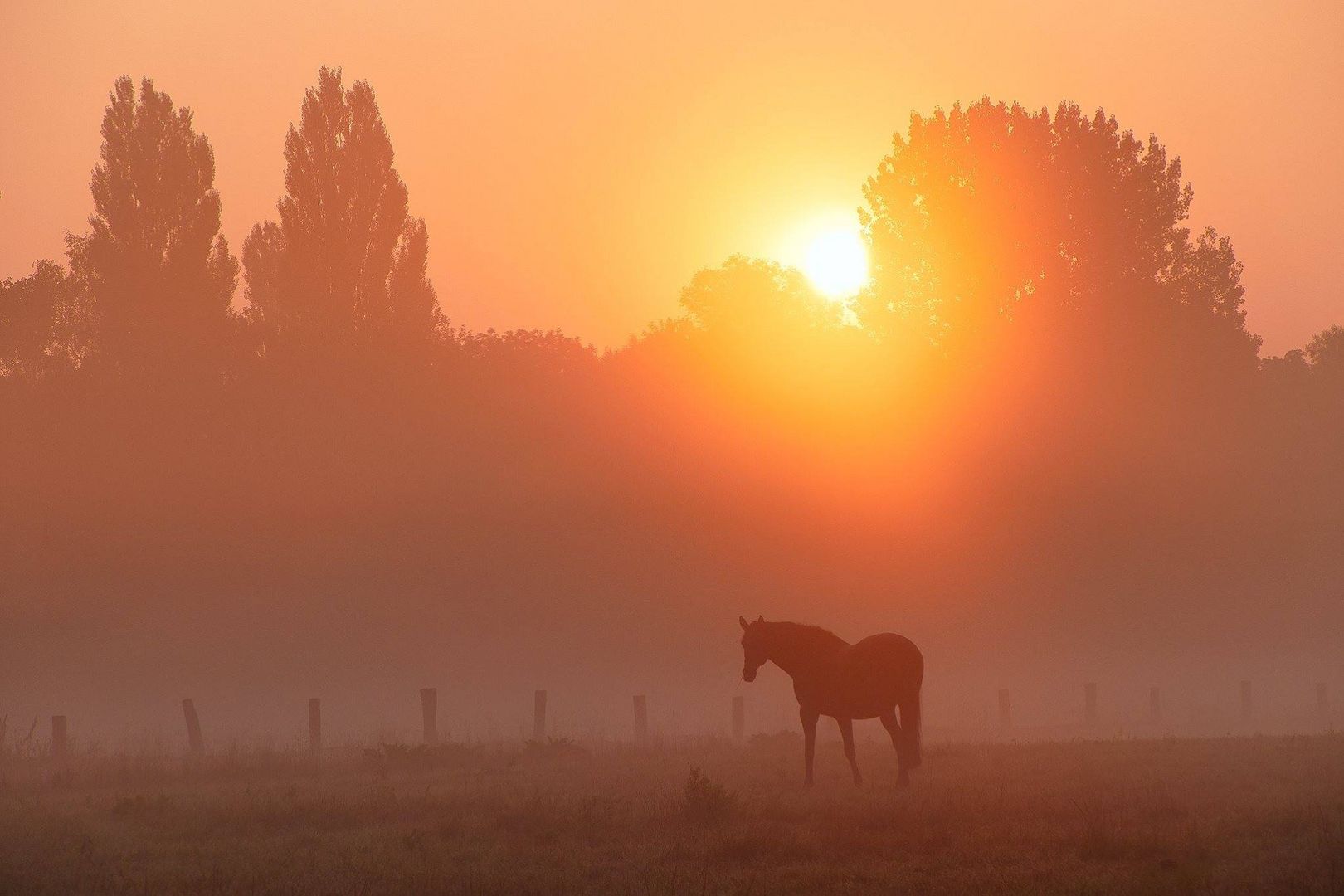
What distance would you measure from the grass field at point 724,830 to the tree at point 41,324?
106ft

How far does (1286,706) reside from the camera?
50.5 m

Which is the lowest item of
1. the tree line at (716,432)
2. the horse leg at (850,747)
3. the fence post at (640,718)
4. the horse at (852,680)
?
the fence post at (640,718)

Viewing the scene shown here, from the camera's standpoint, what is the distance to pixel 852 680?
704 inches

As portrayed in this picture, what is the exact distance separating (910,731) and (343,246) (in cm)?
4272

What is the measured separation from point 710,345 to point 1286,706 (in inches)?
1119

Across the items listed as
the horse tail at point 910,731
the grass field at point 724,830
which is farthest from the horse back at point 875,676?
the grass field at point 724,830

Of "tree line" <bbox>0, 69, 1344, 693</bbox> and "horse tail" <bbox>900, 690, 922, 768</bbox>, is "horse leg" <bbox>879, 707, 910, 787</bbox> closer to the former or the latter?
"horse tail" <bbox>900, 690, 922, 768</bbox>

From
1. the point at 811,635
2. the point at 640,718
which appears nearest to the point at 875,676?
the point at 811,635

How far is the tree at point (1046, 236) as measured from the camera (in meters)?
49.2

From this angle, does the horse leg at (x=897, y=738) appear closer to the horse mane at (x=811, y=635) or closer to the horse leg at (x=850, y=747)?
the horse leg at (x=850, y=747)

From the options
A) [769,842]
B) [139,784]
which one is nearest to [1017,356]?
[139,784]

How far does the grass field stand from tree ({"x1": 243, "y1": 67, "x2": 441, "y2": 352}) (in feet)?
115

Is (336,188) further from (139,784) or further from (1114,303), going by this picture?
(139,784)

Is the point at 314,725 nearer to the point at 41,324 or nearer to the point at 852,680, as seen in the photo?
the point at 852,680
